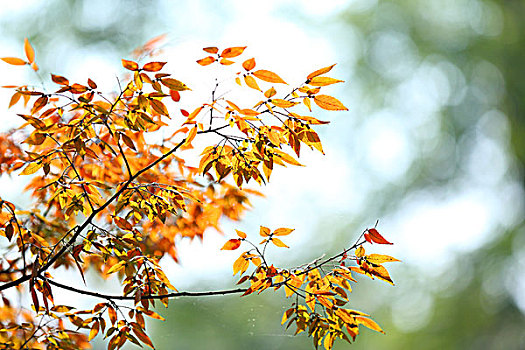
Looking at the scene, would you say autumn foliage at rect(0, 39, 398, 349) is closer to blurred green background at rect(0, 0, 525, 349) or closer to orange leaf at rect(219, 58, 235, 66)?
orange leaf at rect(219, 58, 235, 66)

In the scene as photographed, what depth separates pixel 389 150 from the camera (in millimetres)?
5059

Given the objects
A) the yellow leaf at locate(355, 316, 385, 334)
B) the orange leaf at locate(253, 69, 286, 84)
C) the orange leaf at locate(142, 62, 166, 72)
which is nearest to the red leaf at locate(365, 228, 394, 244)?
the yellow leaf at locate(355, 316, 385, 334)

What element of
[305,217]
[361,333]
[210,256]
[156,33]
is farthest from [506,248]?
[156,33]

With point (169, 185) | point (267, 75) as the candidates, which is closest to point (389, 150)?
point (169, 185)

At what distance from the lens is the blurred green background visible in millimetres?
4516

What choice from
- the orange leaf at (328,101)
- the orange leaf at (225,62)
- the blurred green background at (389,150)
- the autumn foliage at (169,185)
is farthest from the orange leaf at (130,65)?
the blurred green background at (389,150)

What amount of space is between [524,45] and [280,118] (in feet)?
16.7

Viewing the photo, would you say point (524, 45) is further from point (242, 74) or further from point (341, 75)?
point (242, 74)

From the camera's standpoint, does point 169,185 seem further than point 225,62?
Yes

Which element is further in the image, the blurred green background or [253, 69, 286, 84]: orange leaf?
the blurred green background

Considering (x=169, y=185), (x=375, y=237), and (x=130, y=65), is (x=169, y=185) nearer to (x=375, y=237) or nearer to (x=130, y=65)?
(x=130, y=65)

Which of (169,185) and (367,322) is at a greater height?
(169,185)

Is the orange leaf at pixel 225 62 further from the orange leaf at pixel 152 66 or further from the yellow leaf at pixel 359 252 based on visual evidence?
the yellow leaf at pixel 359 252

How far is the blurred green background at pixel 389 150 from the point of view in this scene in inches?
178
